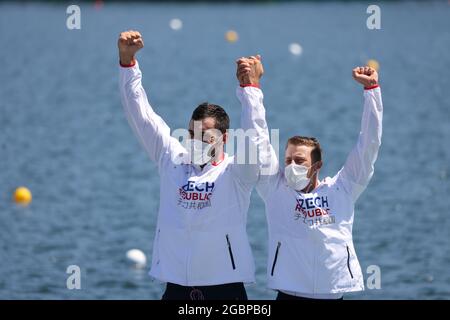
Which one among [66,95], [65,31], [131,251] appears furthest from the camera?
[65,31]

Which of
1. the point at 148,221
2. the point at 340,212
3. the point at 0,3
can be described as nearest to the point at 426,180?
the point at 148,221

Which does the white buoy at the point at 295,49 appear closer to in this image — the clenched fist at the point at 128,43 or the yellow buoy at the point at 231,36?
the yellow buoy at the point at 231,36

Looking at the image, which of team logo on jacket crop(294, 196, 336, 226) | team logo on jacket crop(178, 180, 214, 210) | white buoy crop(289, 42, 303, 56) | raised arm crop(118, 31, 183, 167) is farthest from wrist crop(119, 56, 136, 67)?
white buoy crop(289, 42, 303, 56)

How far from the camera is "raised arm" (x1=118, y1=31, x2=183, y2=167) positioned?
6570 millimetres

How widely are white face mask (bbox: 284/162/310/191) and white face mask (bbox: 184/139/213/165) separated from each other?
1.72ft

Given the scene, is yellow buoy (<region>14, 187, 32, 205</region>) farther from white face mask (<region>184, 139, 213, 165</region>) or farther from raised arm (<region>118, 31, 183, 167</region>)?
white face mask (<region>184, 139, 213, 165</region>)

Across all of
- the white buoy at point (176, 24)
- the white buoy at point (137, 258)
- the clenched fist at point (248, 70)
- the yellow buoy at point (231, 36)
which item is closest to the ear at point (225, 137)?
the clenched fist at point (248, 70)

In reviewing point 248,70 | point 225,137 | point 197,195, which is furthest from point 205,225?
point 248,70

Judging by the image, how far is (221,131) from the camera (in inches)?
250

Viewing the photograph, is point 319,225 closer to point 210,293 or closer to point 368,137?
point 368,137

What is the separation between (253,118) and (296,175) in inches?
20.6

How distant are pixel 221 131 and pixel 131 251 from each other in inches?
341

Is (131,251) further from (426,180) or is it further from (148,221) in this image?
(426,180)

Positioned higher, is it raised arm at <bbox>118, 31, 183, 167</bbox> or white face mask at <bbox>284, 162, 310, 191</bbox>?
raised arm at <bbox>118, 31, 183, 167</bbox>
